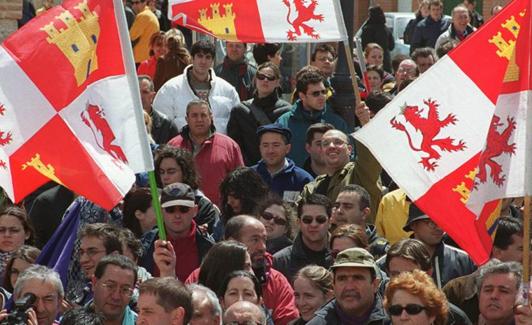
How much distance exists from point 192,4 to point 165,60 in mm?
4891

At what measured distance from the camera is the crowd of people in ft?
32.5

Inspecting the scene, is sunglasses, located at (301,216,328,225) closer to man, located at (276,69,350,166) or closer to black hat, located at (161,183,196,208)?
black hat, located at (161,183,196,208)

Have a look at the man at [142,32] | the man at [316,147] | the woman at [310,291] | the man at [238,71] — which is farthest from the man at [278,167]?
the man at [142,32]

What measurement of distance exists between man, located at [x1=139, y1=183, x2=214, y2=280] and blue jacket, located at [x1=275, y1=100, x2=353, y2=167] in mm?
2849

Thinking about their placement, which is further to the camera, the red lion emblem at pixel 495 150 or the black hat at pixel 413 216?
the black hat at pixel 413 216

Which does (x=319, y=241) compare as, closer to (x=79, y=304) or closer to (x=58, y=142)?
(x=79, y=304)

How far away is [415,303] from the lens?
369 inches

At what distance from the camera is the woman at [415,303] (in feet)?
30.7

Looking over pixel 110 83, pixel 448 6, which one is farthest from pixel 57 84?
pixel 448 6

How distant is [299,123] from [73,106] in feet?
15.8

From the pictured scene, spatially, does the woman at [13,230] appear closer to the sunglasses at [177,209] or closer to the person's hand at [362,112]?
the sunglasses at [177,209]

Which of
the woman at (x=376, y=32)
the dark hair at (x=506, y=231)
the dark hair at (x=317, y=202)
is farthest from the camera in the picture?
the woman at (x=376, y=32)

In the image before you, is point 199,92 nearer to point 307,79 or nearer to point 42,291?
point 307,79

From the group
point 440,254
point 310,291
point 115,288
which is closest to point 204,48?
point 440,254
